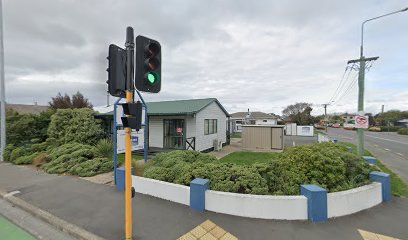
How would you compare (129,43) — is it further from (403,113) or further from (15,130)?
(403,113)

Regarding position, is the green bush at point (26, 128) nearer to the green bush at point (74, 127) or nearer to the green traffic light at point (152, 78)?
the green bush at point (74, 127)

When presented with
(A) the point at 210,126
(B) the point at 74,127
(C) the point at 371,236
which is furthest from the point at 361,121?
(B) the point at 74,127

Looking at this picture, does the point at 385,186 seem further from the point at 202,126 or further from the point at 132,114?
the point at 202,126

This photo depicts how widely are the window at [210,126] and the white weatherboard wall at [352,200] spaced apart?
1019 cm

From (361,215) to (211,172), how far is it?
3410 mm

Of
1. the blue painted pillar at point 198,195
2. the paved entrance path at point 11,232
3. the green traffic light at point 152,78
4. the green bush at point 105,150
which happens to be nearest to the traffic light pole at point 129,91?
the green traffic light at point 152,78

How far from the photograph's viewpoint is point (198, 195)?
4559 mm

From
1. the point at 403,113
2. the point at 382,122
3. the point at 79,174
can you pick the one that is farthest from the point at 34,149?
the point at 403,113

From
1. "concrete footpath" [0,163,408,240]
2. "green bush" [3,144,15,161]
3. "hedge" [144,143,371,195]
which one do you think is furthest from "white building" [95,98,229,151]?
"green bush" [3,144,15,161]

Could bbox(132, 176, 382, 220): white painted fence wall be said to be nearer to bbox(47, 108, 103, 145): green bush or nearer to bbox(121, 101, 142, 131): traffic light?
bbox(121, 101, 142, 131): traffic light

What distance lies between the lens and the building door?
12852 mm

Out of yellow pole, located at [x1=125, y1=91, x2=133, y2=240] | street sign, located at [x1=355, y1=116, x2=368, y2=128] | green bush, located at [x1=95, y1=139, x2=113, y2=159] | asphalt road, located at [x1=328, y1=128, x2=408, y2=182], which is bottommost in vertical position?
asphalt road, located at [x1=328, y1=128, x2=408, y2=182]

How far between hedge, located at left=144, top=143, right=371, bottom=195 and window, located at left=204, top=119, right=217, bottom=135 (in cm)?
851

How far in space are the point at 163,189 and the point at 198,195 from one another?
1.12 meters
